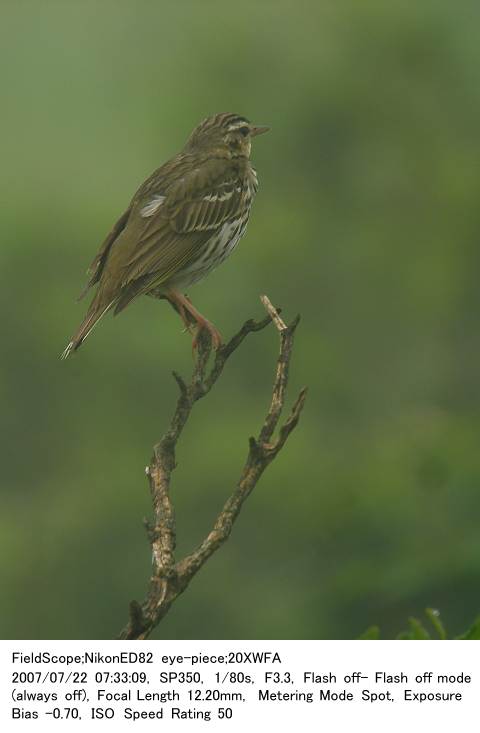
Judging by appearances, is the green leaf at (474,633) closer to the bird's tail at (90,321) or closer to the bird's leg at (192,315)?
the bird's leg at (192,315)

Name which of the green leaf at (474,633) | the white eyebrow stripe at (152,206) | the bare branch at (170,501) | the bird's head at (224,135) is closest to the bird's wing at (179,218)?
the white eyebrow stripe at (152,206)

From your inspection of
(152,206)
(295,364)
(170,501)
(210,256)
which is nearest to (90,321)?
(152,206)

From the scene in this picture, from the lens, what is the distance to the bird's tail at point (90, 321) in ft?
11.7

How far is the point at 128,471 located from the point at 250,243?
2.16 metres

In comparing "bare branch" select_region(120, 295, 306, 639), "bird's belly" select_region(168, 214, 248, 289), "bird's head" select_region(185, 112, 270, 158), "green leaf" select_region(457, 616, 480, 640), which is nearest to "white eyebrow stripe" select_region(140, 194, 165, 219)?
"bird's belly" select_region(168, 214, 248, 289)

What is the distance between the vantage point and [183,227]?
13.8ft

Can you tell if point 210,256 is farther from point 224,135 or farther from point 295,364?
point 295,364

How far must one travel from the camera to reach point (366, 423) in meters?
9.47

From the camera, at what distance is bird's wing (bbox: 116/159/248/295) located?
3867 millimetres

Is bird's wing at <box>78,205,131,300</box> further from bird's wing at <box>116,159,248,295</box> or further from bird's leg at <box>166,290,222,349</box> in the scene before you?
bird's leg at <box>166,290,222,349</box>

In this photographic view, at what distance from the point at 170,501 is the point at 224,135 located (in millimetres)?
2356
